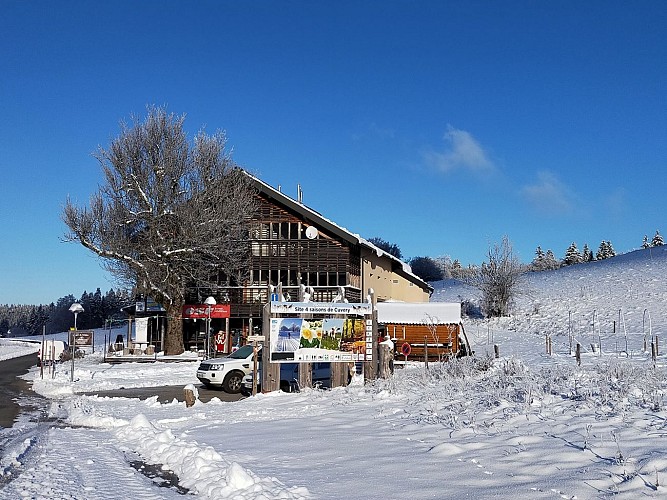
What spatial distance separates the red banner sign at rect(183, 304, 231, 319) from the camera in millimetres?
41906

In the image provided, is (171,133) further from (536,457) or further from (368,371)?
(536,457)

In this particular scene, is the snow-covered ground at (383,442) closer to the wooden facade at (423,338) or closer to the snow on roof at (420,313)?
the wooden facade at (423,338)

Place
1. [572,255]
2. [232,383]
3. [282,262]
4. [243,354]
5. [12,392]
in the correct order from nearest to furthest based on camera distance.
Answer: [232,383] < [12,392] < [243,354] < [282,262] < [572,255]

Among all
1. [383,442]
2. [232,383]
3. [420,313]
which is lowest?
[232,383]

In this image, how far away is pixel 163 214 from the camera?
36.5 m

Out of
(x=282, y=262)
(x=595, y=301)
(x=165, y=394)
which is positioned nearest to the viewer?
(x=165, y=394)

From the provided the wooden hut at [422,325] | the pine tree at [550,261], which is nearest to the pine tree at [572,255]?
the pine tree at [550,261]

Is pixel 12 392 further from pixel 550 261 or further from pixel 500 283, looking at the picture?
pixel 550 261

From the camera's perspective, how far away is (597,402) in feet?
35.2

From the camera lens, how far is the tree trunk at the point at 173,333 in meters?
38.4

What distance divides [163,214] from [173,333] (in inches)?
288

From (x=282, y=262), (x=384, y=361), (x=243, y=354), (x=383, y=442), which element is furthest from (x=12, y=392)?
(x=282, y=262)

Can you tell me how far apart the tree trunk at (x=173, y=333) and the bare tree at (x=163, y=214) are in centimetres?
6

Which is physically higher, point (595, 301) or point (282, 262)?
point (282, 262)
